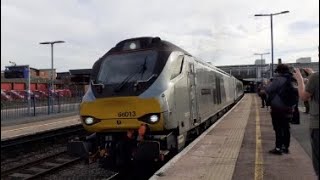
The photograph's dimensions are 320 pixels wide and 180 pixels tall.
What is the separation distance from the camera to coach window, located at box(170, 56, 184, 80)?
9.39 metres

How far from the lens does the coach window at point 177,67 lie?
9.39m

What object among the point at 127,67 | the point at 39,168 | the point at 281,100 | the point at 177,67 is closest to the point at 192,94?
the point at 177,67

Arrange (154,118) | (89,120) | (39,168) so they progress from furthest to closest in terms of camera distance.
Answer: (39,168)
(89,120)
(154,118)

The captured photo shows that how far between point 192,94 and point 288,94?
2.48 metres

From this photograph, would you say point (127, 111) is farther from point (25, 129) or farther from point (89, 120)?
point (25, 129)

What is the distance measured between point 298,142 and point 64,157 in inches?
258

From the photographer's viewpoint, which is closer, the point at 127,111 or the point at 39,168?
the point at 127,111

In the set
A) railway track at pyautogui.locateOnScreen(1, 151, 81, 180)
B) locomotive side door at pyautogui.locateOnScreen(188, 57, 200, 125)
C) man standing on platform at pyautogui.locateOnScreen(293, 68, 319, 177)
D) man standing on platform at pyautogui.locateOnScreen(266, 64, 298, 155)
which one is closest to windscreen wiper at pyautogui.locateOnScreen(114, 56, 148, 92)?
locomotive side door at pyautogui.locateOnScreen(188, 57, 200, 125)

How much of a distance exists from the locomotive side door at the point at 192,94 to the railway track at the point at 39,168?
351 centimetres

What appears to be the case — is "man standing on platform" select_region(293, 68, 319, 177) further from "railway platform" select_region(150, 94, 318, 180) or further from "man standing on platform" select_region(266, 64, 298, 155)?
"man standing on platform" select_region(266, 64, 298, 155)

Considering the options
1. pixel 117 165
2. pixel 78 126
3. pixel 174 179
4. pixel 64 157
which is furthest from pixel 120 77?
pixel 78 126

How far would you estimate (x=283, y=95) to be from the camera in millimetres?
9320

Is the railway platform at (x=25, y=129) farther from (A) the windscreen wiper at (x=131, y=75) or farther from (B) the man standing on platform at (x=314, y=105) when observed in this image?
(B) the man standing on platform at (x=314, y=105)

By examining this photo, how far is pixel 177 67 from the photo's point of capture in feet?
31.9
